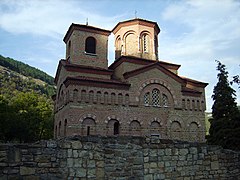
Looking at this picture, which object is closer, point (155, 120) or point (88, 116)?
point (88, 116)

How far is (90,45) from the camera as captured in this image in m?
21.2

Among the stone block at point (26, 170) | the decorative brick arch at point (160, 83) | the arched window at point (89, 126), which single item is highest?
the decorative brick arch at point (160, 83)

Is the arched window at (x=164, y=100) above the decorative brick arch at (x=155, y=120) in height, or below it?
above

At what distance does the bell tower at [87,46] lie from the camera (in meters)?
20.3

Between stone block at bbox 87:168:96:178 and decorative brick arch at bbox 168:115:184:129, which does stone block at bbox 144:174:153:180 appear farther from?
decorative brick arch at bbox 168:115:184:129

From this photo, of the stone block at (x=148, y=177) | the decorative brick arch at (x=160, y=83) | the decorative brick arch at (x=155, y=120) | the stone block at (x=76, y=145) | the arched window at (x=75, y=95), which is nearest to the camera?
the stone block at (x=76, y=145)

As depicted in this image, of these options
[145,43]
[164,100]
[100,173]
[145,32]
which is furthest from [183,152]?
[145,32]

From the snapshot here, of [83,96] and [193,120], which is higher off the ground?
[83,96]

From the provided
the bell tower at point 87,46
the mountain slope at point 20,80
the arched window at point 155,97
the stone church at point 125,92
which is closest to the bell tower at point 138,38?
the stone church at point 125,92

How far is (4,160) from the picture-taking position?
5418 mm

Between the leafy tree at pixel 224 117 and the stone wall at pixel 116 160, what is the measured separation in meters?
10.1

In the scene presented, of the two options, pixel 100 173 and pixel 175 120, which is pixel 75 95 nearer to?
pixel 175 120

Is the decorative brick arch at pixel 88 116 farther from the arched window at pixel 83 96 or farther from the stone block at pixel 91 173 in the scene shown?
the stone block at pixel 91 173

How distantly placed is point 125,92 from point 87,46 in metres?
5.93
